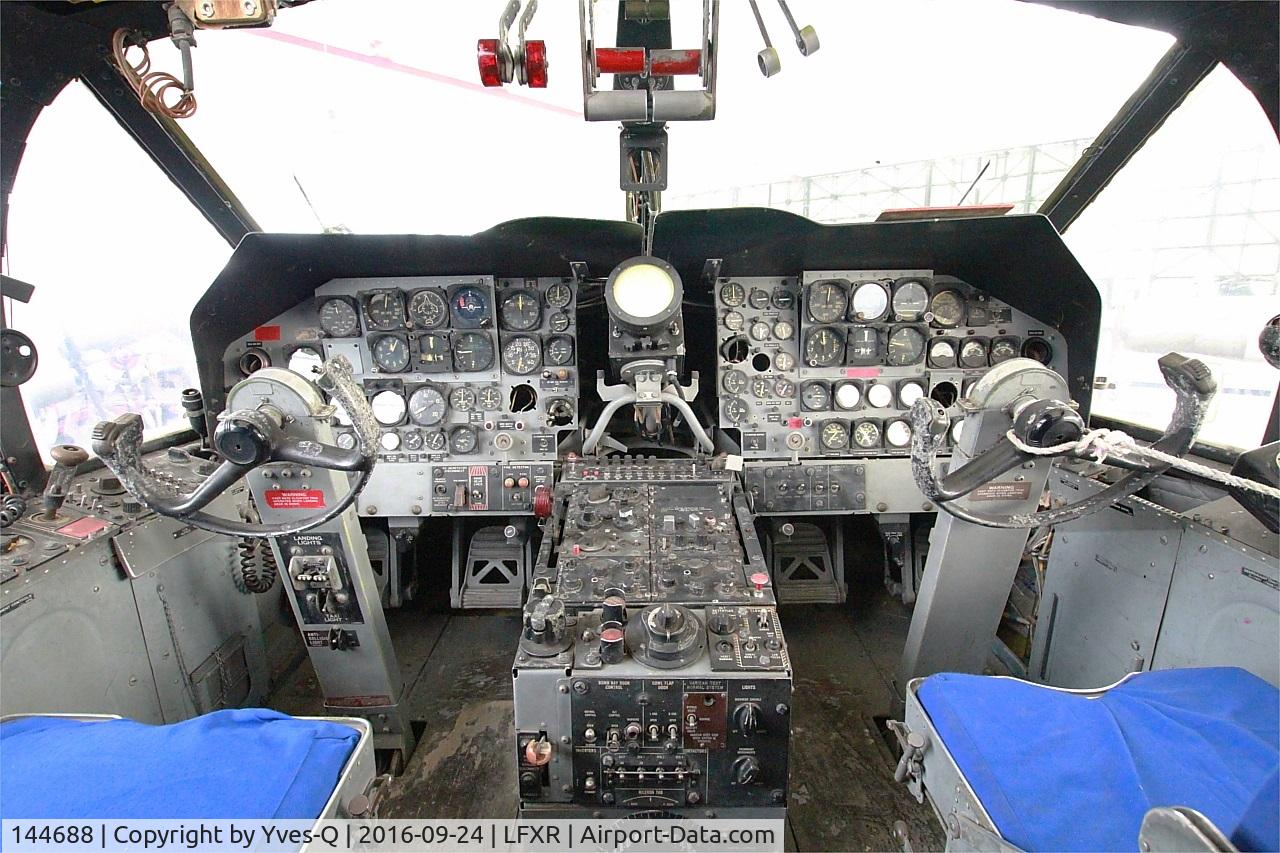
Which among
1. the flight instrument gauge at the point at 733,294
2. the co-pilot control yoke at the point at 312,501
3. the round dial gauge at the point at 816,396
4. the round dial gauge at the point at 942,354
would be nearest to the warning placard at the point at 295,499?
the co-pilot control yoke at the point at 312,501

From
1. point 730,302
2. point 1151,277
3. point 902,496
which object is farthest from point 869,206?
point 902,496

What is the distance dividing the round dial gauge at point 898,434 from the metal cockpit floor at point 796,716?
3.21 ft

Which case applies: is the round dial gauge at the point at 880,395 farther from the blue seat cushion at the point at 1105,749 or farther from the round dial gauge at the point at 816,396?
the blue seat cushion at the point at 1105,749

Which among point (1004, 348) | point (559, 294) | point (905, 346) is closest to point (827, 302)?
point (905, 346)

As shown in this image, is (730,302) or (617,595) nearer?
(617,595)

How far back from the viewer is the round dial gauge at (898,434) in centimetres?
303

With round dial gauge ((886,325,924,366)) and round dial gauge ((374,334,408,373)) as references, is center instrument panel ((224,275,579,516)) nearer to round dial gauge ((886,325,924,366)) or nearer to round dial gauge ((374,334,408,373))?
round dial gauge ((374,334,408,373))

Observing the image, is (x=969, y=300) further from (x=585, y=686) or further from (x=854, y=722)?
(x=585, y=686)

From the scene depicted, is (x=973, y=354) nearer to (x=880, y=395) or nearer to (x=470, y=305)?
(x=880, y=395)

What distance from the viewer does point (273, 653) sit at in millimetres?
2818

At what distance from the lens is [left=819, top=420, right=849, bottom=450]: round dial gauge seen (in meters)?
3.05

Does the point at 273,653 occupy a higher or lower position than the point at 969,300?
lower

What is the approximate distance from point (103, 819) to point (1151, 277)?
3665 mm

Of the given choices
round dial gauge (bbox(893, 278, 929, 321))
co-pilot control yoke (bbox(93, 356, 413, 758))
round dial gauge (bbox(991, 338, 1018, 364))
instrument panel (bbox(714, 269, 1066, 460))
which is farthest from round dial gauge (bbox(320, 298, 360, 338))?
round dial gauge (bbox(991, 338, 1018, 364))
